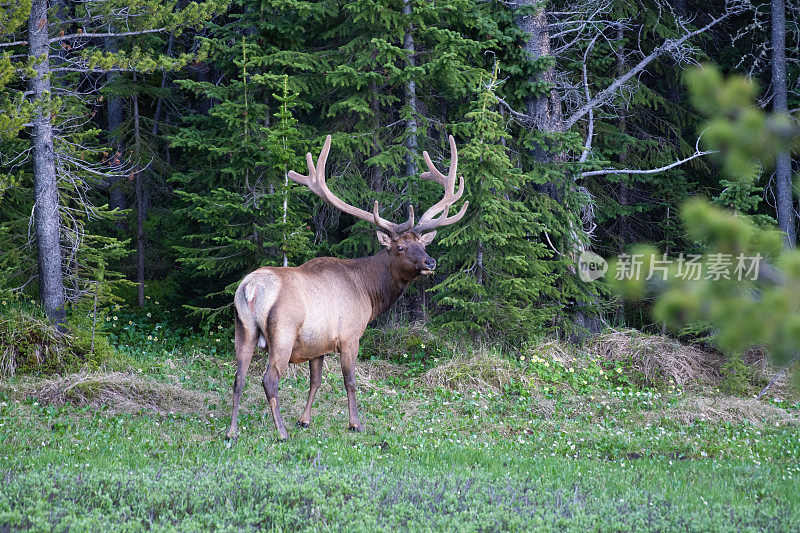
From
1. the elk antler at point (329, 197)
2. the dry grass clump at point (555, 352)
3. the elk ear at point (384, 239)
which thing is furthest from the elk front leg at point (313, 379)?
the dry grass clump at point (555, 352)

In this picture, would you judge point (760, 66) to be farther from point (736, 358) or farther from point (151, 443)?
point (151, 443)

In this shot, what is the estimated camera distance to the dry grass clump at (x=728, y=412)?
10227 mm

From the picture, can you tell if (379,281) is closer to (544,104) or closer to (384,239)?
(384,239)

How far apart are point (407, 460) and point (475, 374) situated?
4.20m

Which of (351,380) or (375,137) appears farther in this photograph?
(375,137)

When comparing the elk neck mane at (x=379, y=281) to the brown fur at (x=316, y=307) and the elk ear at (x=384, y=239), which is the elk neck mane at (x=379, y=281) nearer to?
the brown fur at (x=316, y=307)

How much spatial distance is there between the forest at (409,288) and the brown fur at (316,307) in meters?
0.08

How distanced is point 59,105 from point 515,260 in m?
7.28

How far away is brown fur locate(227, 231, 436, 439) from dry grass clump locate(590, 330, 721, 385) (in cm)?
490

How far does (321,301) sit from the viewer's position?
8.91 m

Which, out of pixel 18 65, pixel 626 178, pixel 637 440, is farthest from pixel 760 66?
pixel 18 65

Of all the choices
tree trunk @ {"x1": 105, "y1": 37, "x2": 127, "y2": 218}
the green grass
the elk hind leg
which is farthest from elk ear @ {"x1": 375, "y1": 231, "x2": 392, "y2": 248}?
tree trunk @ {"x1": 105, "y1": 37, "x2": 127, "y2": 218}

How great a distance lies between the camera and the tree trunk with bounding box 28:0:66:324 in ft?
37.3

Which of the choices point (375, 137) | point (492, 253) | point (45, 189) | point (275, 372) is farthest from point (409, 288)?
point (45, 189)
